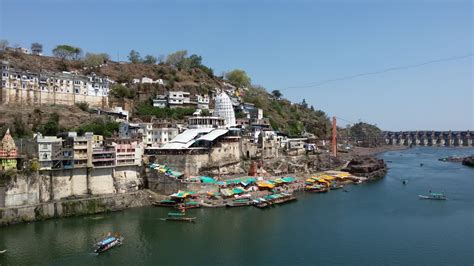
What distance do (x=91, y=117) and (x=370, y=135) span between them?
105289 millimetres

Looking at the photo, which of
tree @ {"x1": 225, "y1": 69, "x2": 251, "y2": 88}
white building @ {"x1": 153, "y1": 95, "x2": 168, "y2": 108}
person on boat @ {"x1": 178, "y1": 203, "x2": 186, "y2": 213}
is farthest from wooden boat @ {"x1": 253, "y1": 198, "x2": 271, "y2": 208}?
tree @ {"x1": 225, "y1": 69, "x2": 251, "y2": 88}

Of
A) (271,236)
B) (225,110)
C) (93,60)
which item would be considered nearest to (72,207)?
(271,236)

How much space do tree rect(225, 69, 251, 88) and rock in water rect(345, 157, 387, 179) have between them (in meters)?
37.9

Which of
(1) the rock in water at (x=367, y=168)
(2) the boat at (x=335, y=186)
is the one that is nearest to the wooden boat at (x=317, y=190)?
(2) the boat at (x=335, y=186)

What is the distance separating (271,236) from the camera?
26.4 meters

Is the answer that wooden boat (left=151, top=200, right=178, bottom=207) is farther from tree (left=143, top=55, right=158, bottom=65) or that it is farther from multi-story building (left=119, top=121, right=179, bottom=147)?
tree (left=143, top=55, right=158, bottom=65)

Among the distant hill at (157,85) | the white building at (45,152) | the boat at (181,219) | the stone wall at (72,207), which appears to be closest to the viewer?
the stone wall at (72,207)

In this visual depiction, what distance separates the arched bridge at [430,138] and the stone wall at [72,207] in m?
127

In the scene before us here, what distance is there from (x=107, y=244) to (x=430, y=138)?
14388 cm

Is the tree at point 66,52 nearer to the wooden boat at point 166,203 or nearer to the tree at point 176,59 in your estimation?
the tree at point 176,59

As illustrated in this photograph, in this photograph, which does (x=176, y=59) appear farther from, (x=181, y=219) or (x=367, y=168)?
(x=181, y=219)

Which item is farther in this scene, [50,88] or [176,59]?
[176,59]

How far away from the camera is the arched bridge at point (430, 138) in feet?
466

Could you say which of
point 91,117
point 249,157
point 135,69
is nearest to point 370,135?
point 135,69
